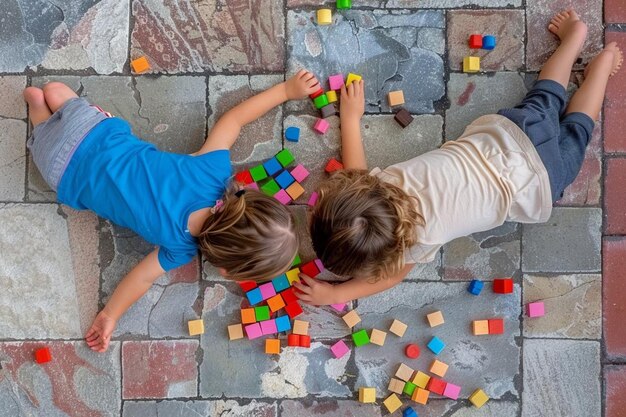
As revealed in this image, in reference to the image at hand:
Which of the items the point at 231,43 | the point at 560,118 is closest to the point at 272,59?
the point at 231,43

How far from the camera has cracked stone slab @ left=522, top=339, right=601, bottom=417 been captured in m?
2.06

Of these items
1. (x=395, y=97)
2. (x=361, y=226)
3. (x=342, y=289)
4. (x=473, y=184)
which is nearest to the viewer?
(x=361, y=226)

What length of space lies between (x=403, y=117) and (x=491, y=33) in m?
0.44

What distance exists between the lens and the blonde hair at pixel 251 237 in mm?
1666

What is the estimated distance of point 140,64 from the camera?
205 centimetres

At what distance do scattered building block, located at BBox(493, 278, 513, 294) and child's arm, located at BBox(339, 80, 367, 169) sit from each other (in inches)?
24.4

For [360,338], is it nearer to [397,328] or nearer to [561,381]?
[397,328]

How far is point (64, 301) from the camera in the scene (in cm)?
206

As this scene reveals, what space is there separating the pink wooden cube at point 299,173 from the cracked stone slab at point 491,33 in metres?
0.65

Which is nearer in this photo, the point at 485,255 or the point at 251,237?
the point at 251,237

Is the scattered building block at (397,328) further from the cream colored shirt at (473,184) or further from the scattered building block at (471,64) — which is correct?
the scattered building block at (471,64)

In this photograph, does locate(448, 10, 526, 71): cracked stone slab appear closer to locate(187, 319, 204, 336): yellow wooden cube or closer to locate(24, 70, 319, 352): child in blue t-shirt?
locate(24, 70, 319, 352): child in blue t-shirt

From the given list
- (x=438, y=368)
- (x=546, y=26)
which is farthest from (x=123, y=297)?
Result: (x=546, y=26)

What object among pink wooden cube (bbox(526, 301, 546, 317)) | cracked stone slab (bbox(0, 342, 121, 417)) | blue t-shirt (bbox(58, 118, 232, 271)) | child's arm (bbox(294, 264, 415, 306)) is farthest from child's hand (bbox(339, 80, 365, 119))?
cracked stone slab (bbox(0, 342, 121, 417))
